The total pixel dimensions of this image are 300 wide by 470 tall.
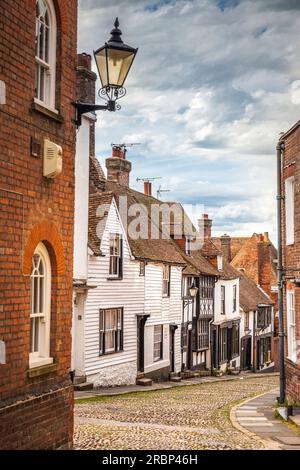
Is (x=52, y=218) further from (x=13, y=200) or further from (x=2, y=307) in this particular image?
(x=2, y=307)

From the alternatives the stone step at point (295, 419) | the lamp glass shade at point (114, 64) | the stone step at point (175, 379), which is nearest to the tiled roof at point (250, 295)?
the stone step at point (175, 379)

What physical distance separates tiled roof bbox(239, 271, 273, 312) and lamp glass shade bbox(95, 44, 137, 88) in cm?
3805

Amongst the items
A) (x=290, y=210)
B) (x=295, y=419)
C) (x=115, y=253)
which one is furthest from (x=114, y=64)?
(x=115, y=253)

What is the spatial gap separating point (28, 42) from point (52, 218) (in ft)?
7.65

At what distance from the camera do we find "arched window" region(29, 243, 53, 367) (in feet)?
27.1

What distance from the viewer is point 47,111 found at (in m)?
8.21

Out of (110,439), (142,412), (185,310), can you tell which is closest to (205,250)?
(185,310)

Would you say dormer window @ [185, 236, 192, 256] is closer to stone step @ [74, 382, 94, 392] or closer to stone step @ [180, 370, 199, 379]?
stone step @ [180, 370, 199, 379]

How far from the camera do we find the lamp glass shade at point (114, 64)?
8039 millimetres

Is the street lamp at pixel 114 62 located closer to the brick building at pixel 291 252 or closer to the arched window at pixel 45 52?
the arched window at pixel 45 52

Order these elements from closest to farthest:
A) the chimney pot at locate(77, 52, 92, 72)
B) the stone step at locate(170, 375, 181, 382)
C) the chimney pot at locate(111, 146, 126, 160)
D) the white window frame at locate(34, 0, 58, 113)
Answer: the white window frame at locate(34, 0, 58, 113) < the chimney pot at locate(77, 52, 92, 72) < the stone step at locate(170, 375, 181, 382) < the chimney pot at locate(111, 146, 126, 160)

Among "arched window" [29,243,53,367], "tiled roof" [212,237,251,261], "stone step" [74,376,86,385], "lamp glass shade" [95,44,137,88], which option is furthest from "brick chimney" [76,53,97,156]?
"tiled roof" [212,237,251,261]

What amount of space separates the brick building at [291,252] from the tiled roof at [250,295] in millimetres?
27511

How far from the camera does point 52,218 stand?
8.45m
